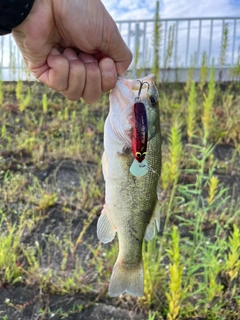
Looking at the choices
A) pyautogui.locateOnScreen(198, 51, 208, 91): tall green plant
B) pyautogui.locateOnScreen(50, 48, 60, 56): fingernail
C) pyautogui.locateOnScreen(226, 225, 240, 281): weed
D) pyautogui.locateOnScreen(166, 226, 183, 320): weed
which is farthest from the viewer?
pyautogui.locateOnScreen(198, 51, 208, 91): tall green plant

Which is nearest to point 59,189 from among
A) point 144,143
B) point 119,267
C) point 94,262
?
point 94,262

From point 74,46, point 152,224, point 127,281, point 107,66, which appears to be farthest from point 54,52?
point 127,281

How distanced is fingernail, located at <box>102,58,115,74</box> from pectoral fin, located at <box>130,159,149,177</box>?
361 mm

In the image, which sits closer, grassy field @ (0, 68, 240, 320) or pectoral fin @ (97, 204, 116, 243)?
pectoral fin @ (97, 204, 116, 243)

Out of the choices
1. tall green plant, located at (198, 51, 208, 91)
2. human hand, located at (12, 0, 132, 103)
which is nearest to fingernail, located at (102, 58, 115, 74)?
human hand, located at (12, 0, 132, 103)

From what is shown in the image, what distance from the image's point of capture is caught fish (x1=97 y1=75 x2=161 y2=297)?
112 centimetres

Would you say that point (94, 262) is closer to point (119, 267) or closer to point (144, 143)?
point (119, 267)

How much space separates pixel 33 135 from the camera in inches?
149

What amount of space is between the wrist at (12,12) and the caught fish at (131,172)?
375mm

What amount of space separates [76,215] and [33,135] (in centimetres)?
141

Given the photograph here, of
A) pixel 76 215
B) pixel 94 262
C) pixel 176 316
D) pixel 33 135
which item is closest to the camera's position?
pixel 176 316

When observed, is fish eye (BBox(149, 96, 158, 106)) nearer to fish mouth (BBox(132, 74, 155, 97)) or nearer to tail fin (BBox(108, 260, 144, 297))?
fish mouth (BBox(132, 74, 155, 97))

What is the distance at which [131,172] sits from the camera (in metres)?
1.13

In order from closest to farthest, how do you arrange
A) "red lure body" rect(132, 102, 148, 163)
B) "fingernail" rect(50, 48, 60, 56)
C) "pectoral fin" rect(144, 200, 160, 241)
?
1. "red lure body" rect(132, 102, 148, 163)
2. "pectoral fin" rect(144, 200, 160, 241)
3. "fingernail" rect(50, 48, 60, 56)
